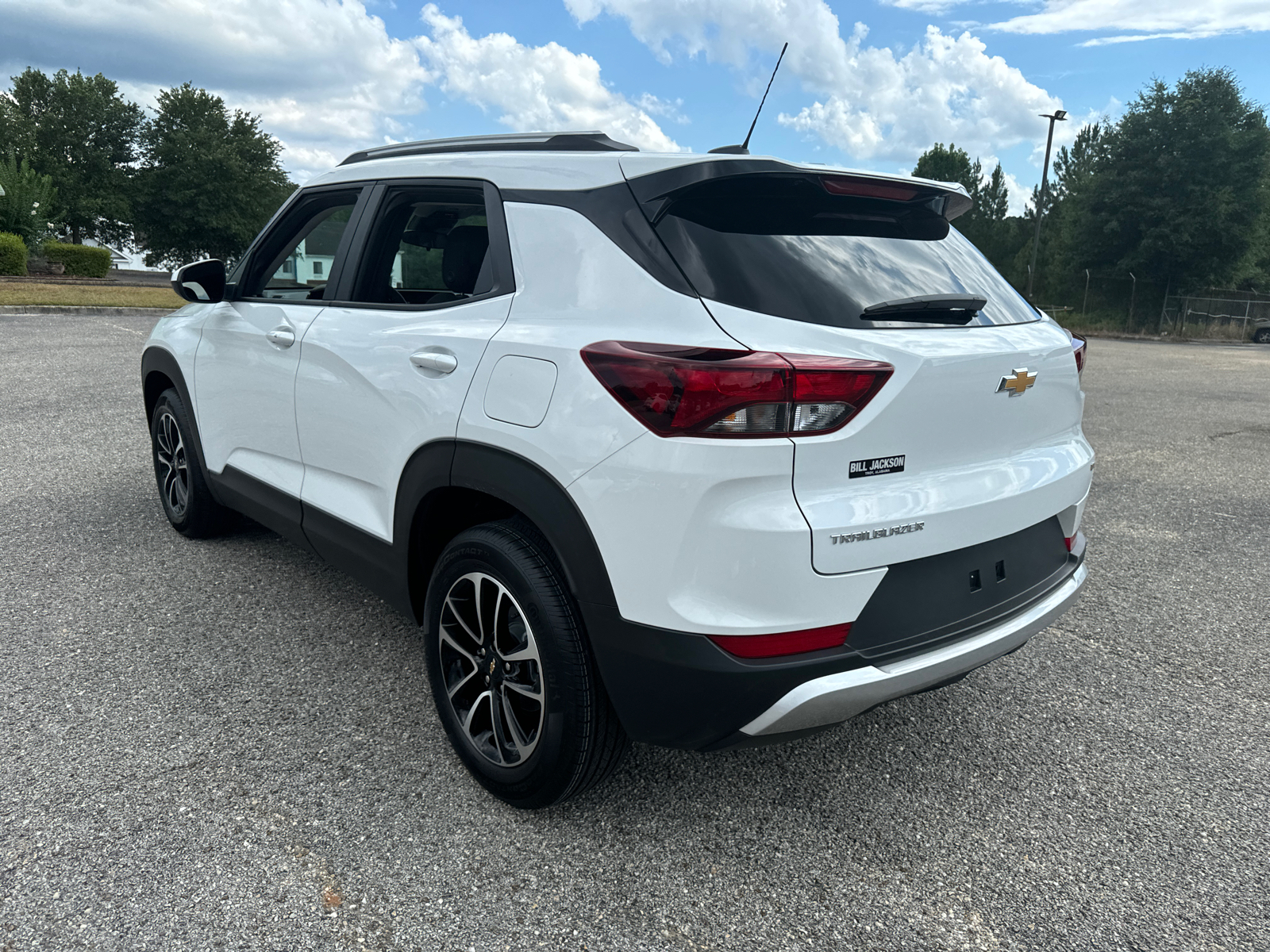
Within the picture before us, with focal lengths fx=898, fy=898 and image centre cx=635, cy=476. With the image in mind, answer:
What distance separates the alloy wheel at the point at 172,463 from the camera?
456 cm

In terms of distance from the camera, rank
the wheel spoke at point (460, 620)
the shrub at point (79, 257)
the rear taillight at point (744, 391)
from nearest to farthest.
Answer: the rear taillight at point (744, 391) → the wheel spoke at point (460, 620) → the shrub at point (79, 257)

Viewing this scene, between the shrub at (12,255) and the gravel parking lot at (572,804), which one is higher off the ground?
the shrub at (12,255)

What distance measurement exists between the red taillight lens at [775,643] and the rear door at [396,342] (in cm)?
97

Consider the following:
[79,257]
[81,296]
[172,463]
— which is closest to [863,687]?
[172,463]

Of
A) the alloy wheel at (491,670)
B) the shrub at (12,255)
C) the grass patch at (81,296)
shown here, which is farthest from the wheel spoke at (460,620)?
the shrub at (12,255)

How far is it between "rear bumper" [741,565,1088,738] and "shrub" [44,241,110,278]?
37743 millimetres

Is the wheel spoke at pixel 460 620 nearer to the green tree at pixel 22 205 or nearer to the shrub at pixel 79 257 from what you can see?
the shrub at pixel 79 257

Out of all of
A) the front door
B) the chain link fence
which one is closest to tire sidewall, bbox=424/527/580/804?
the front door

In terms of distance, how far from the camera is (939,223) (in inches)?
102

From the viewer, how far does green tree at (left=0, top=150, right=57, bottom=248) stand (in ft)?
108

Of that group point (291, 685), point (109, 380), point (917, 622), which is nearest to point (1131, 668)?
point (917, 622)

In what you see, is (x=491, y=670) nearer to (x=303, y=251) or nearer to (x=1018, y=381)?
(x=1018, y=381)

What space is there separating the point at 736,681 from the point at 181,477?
370 cm

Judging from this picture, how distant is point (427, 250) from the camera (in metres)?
3.03
